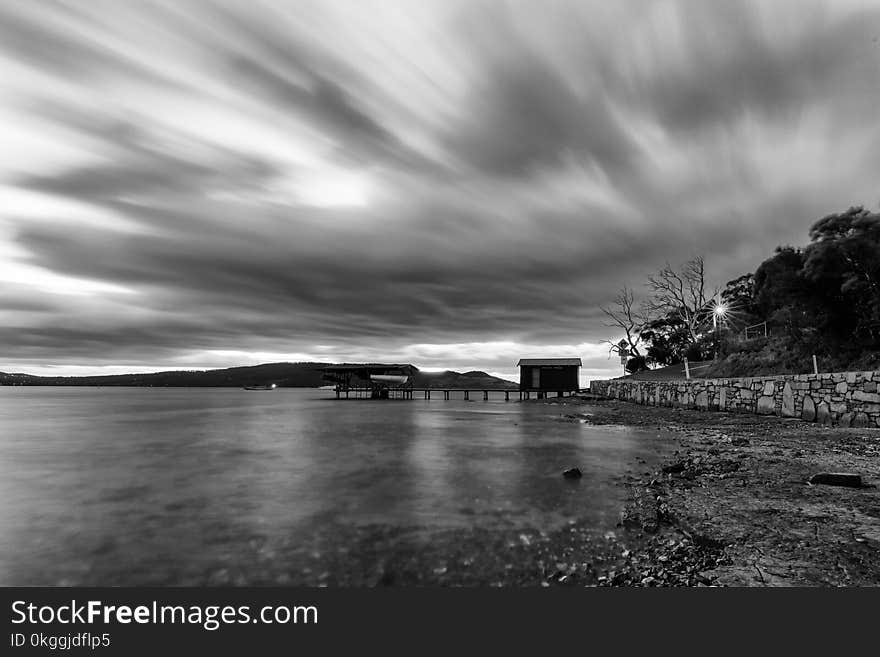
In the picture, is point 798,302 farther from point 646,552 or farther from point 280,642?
point 280,642

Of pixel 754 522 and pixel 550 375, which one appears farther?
pixel 550 375

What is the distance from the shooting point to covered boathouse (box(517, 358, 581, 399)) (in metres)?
60.8

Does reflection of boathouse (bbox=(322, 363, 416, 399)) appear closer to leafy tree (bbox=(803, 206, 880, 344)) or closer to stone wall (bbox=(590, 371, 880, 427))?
stone wall (bbox=(590, 371, 880, 427))

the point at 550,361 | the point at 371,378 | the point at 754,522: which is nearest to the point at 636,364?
the point at 550,361

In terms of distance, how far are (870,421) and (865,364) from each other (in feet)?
21.4

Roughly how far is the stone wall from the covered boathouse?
2712cm

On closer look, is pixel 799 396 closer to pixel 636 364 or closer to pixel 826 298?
pixel 826 298

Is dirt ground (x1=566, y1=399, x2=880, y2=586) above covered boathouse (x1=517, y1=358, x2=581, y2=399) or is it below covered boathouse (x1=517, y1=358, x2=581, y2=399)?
below

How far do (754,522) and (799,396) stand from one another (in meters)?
17.1

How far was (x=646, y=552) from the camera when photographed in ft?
18.3

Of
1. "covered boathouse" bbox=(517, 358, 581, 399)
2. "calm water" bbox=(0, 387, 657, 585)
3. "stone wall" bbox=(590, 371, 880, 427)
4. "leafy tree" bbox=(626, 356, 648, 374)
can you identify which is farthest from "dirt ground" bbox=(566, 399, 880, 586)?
"covered boathouse" bbox=(517, 358, 581, 399)

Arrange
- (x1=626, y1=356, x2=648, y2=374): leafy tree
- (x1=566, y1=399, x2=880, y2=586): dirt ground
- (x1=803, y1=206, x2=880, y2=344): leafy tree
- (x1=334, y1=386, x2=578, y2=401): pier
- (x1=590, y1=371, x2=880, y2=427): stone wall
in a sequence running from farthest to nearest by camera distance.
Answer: (x1=334, y1=386, x2=578, y2=401): pier, (x1=626, y1=356, x2=648, y2=374): leafy tree, (x1=803, y1=206, x2=880, y2=344): leafy tree, (x1=590, y1=371, x2=880, y2=427): stone wall, (x1=566, y1=399, x2=880, y2=586): dirt ground

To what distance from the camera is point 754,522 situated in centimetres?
614

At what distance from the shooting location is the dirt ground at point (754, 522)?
15.0 ft
